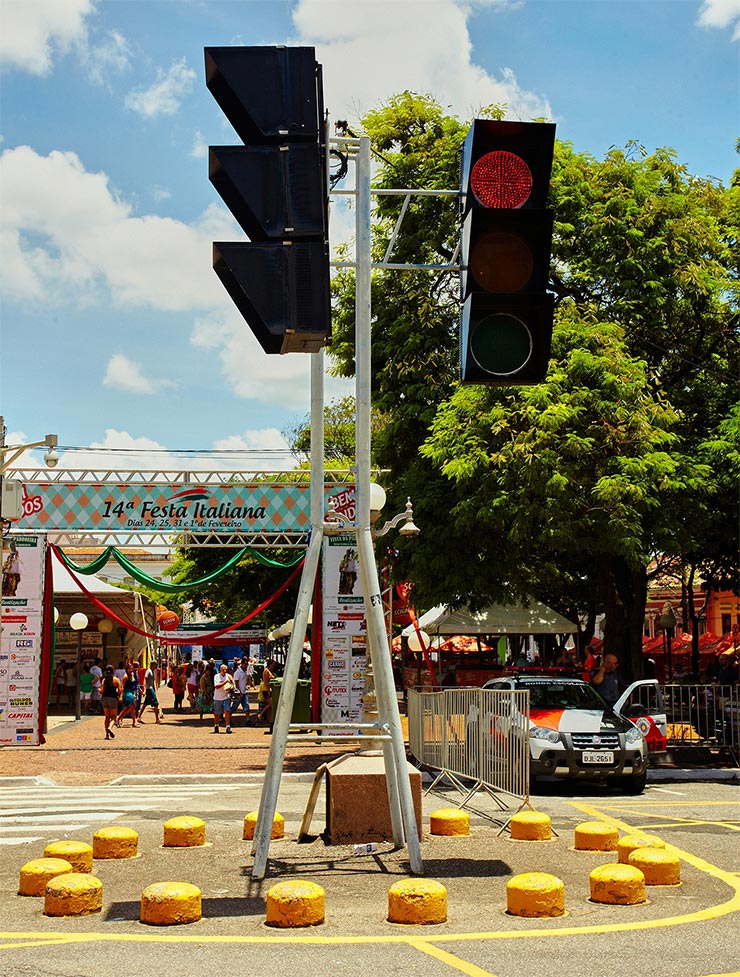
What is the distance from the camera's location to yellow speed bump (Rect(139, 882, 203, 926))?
24.7 ft

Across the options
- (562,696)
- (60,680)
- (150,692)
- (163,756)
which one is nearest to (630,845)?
(562,696)

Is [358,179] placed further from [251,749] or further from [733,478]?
[251,749]

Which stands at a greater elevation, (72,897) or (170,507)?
(170,507)

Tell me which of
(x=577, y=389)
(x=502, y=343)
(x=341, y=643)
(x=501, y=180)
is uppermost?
(x=577, y=389)

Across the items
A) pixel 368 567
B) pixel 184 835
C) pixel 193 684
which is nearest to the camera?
pixel 368 567

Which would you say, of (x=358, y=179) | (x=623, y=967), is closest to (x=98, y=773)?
(x=358, y=179)

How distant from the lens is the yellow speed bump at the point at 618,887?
317 inches

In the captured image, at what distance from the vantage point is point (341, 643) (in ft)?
75.7

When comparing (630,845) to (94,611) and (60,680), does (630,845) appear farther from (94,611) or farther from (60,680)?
(94,611)

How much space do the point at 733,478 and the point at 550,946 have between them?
13363mm

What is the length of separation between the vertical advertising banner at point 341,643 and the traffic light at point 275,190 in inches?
604

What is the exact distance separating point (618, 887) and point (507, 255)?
4.29 m

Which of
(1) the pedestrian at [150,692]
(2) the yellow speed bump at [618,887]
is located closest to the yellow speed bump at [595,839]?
(2) the yellow speed bump at [618,887]

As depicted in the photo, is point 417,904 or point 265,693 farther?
point 265,693
